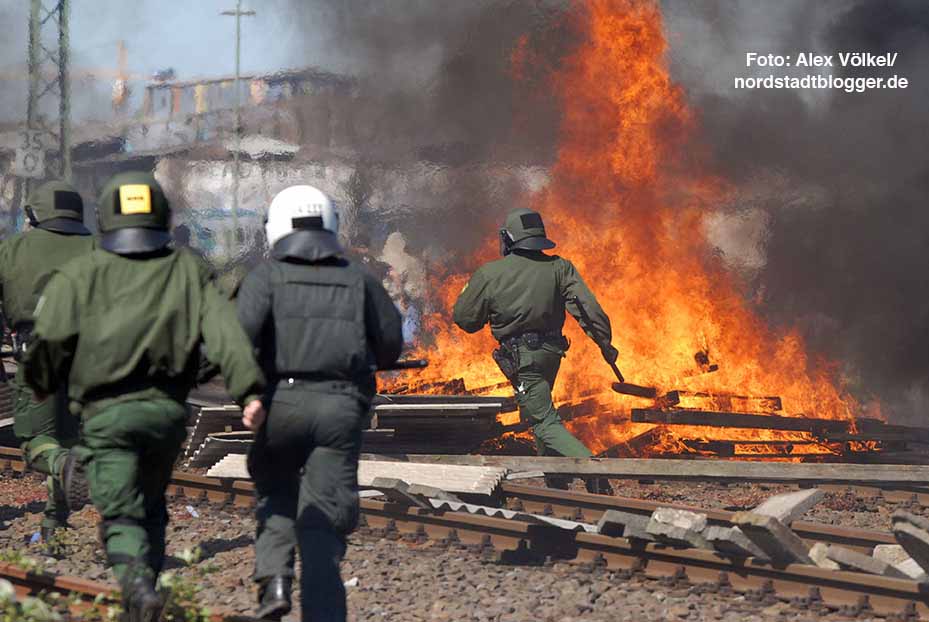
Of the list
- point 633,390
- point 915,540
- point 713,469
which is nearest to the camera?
point 915,540

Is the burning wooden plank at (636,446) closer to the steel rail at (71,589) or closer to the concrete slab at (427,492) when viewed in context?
the concrete slab at (427,492)

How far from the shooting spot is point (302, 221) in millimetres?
5465

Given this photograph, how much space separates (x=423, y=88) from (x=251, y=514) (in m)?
15.1

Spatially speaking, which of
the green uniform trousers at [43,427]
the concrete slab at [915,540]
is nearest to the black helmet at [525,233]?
the green uniform trousers at [43,427]

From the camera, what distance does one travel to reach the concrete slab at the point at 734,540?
22.4 feet

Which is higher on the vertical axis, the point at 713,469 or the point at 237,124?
the point at 237,124

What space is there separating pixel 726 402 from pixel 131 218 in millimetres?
9797

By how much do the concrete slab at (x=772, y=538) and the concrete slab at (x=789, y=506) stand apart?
0.46 metres

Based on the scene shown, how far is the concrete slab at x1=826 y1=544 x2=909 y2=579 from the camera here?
6582mm

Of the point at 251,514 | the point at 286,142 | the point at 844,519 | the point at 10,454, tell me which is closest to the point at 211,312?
the point at 251,514

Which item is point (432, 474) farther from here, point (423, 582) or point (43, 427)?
point (43, 427)

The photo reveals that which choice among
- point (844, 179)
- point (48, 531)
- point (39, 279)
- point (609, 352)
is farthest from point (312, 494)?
point (844, 179)

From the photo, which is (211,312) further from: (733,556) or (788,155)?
(788,155)

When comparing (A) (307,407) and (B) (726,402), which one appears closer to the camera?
(A) (307,407)
